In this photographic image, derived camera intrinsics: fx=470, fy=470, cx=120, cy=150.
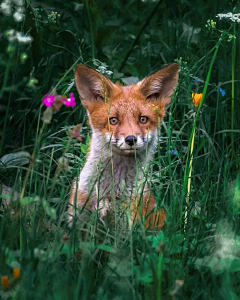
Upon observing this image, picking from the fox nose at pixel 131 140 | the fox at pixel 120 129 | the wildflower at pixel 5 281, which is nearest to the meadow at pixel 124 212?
the wildflower at pixel 5 281

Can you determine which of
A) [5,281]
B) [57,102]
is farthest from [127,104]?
[5,281]

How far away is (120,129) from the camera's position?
3.29m

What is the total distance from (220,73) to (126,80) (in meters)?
1.15

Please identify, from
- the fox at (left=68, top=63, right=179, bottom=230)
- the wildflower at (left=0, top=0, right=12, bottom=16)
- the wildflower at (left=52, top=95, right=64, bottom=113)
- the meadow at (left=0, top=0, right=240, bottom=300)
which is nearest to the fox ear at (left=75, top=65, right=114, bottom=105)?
the fox at (left=68, top=63, right=179, bottom=230)

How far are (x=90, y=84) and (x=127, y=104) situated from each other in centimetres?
34

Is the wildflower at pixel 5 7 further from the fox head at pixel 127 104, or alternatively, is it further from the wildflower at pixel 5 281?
the wildflower at pixel 5 281

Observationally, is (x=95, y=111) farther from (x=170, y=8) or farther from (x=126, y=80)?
(x=170, y=8)

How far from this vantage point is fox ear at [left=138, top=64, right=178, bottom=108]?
3.55 meters

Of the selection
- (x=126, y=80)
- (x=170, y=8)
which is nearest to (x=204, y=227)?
(x=126, y=80)

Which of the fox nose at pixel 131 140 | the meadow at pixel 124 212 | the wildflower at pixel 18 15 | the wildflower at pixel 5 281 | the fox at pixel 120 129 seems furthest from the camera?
the fox at pixel 120 129

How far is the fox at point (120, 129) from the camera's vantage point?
3252 millimetres

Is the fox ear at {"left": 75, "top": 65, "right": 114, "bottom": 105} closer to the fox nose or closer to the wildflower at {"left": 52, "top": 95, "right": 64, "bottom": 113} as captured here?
the fox nose

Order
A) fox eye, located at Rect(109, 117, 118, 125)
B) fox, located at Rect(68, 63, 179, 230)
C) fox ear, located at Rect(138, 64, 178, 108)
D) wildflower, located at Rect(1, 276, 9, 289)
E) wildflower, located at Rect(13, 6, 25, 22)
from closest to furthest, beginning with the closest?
wildflower, located at Rect(1, 276, 9, 289) → wildflower, located at Rect(13, 6, 25, 22) → fox, located at Rect(68, 63, 179, 230) → fox eye, located at Rect(109, 117, 118, 125) → fox ear, located at Rect(138, 64, 178, 108)

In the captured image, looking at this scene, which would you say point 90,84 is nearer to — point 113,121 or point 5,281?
point 113,121
